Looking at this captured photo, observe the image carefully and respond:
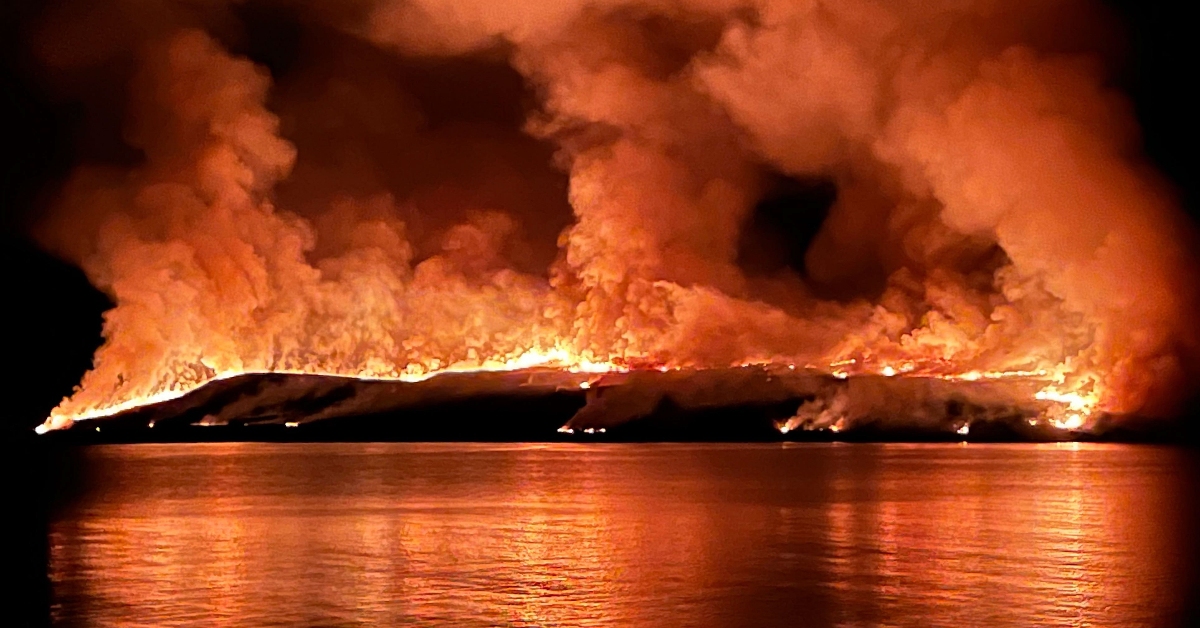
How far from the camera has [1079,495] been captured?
40.6 m

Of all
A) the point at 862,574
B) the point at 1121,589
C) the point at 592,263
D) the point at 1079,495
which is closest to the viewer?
the point at 1121,589

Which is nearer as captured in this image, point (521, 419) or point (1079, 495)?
point (1079, 495)

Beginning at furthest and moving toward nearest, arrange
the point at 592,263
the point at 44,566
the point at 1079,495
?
the point at 592,263 → the point at 1079,495 → the point at 44,566

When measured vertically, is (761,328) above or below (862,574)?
above

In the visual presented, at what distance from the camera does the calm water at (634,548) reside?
21578mm

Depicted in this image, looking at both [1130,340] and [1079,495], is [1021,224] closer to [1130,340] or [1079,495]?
[1130,340]

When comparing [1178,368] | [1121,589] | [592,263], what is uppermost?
[592,263]

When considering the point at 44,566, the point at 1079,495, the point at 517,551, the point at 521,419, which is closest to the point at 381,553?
the point at 517,551

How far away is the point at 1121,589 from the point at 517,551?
1022 cm

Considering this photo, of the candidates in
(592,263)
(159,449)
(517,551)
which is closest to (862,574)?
(517,551)

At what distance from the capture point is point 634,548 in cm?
2823

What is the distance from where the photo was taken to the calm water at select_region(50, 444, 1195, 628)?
21.6 meters

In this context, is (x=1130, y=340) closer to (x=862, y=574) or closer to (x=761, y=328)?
(x=761, y=328)

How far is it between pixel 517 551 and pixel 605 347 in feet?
173
